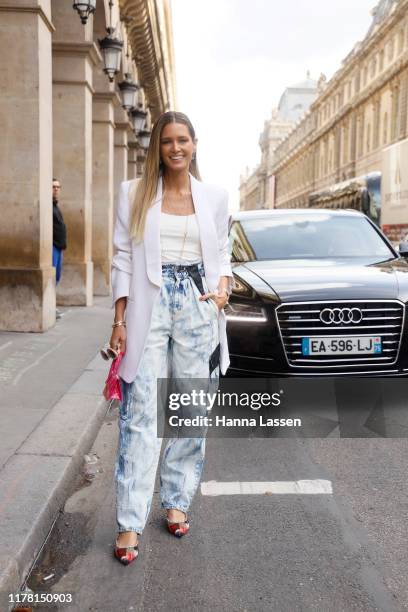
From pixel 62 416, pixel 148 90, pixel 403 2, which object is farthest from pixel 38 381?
pixel 403 2

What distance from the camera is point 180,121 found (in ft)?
9.98

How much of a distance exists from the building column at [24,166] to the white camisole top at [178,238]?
227 inches

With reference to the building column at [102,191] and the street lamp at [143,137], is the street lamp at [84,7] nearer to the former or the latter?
the building column at [102,191]

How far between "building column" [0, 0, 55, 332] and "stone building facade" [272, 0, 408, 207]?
147 feet

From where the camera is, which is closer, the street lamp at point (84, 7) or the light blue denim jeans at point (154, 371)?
the light blue denim jeans at point (154, 371)

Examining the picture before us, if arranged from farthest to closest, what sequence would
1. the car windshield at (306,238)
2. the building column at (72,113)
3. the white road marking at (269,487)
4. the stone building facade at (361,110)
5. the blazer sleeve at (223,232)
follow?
the stone building facade at (361,110), the building column at (72,113), the car windshield at (306,238), the white road marking at (269,487), the blazer sleeve at (223,232)

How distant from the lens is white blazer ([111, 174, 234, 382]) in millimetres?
2967

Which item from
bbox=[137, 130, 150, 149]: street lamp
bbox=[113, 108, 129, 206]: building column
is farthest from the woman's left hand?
bbox=[137, 130, 150, 149]: street lamp

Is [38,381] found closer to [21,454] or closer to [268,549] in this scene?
[21,454]

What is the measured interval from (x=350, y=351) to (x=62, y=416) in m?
1.96

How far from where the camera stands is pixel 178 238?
119 inches

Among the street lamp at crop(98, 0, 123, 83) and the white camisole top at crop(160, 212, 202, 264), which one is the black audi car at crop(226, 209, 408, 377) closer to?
the white camisole top at crop(160, 212, 202, 264)

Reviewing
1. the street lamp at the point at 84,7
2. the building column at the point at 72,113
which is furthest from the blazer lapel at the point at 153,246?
the building column at the point at 72,113

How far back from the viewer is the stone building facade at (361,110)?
51719mm
